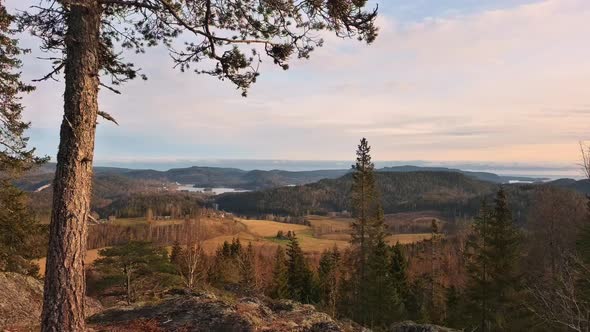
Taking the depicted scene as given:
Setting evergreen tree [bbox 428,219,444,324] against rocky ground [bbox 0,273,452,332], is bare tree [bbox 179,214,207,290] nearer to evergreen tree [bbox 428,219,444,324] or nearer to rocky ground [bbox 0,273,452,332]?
rocky ground [bbox 0,273,452,332]

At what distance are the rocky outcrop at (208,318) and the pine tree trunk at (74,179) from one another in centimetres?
297

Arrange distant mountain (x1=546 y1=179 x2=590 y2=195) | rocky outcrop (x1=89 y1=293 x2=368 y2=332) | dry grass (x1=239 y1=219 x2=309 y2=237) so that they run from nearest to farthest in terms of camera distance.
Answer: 1. rocky outcrop (x1=89 y1=293 x2=368 y2=332)
2. distant mountain (x1=546 y1=179 x2=590 y2=195)
3. dry grass (x1=239 y1=219 x2=309 y2=237)

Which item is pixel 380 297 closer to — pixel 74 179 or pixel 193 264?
pixel 193 264

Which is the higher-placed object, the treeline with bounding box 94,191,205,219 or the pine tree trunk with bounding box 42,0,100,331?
the pine tree trunk with bounding box 42,0,100,331

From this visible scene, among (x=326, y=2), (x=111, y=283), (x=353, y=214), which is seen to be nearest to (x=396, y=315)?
(x=353, y=214)

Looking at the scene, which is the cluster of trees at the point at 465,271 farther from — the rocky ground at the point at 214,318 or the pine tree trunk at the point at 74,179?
the pine tree trunk at the point at 74,179

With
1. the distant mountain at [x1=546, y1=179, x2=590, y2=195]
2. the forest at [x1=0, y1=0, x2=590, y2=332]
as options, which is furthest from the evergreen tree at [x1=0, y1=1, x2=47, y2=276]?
the distant mountain at [x1=546, y1=179, x2=590, y2=195]

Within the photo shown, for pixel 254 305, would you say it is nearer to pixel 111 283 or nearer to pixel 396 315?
pixel 111 283

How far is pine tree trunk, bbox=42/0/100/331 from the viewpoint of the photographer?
554 centimetres

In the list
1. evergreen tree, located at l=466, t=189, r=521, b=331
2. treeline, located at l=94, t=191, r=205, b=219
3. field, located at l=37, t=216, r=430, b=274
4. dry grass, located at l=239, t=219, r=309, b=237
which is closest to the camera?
evergreen tree, located at l=466, t=189, r=521, b=331

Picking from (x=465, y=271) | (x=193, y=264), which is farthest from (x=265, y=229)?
(x=193, y=264)

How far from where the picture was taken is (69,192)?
18.5 ft

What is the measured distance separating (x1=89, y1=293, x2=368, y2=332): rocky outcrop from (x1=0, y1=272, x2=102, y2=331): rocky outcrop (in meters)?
4.16

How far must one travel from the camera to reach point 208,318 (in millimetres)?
8445
